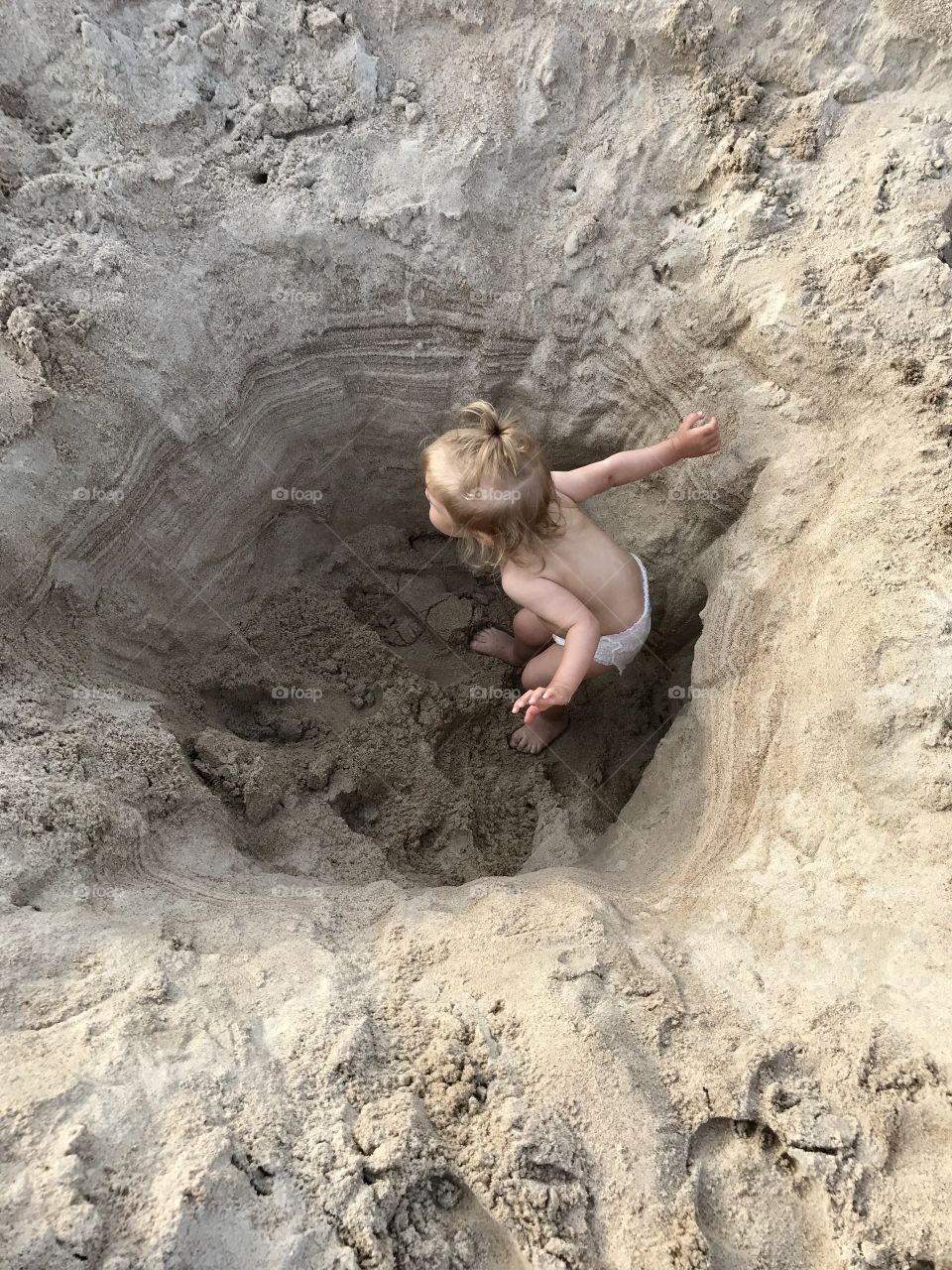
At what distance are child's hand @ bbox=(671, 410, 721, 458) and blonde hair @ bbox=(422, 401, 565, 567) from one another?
40 centimetres

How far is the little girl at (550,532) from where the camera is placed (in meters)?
2.15

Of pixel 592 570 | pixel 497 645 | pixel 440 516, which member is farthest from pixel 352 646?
pixel 592 570

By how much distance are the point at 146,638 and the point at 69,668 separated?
13.7 inches

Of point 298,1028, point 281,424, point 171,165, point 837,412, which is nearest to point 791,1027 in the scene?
point 298,1028

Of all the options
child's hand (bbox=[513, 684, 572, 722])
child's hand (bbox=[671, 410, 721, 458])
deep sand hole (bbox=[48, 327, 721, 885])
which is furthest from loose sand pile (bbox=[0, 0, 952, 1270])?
child's hand (bbox=[513, 684, 572, 722])

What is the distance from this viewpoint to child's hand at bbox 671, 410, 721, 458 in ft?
7.30

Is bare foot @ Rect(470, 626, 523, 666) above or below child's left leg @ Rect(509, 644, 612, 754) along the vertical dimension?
above

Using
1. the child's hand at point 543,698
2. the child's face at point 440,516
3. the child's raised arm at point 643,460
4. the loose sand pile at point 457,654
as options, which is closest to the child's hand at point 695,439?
the child's raised arm at point 643,460

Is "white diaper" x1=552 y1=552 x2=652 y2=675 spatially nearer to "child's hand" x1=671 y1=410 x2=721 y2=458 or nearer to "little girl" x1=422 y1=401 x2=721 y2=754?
"little girl" x1=422 y1=401 x2=721 y2=754

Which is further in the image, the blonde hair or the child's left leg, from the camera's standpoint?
the child's left leg

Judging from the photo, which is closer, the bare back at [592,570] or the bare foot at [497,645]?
the bare back at [592,570]

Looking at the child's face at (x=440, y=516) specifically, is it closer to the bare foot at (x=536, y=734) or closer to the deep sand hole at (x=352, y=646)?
the deep sand hole at (x=352, y=646)

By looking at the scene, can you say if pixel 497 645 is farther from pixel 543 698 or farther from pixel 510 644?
pixel 543 698

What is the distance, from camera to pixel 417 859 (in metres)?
2.56
